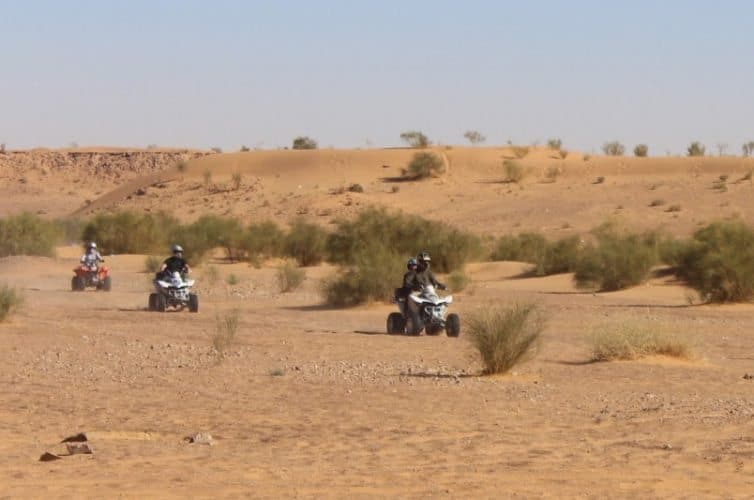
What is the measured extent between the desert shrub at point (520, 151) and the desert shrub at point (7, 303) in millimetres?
63234

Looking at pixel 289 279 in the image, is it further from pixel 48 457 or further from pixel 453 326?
pixel 48 457

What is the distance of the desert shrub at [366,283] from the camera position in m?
32.2

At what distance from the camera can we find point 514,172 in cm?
8269

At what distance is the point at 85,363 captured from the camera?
789 inches

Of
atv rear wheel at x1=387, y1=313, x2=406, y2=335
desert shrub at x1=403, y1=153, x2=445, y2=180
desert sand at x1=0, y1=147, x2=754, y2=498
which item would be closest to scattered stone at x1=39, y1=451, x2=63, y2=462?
desert sand at x1=0, y1=147, x2=754, y2=498

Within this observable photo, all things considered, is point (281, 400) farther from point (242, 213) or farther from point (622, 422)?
point (242, 213)

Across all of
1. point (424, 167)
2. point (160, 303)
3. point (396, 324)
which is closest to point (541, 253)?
point (160, 303)

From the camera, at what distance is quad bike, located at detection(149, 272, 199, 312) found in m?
30.4

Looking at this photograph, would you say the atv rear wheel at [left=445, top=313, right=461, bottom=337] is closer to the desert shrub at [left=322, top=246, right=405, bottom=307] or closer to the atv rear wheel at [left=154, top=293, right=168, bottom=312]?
the desert shrub at [left=322, top=246, right=405, bottom=307]

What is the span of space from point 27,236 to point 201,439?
140ft

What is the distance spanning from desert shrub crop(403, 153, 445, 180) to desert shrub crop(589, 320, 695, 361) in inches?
2504

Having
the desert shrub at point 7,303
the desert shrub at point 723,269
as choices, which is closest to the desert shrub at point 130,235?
the desert shrub at point 723,269

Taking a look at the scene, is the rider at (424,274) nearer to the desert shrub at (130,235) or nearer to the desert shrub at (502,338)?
the desert shrub at (502,338)

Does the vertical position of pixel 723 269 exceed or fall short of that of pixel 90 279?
it exceeds it
